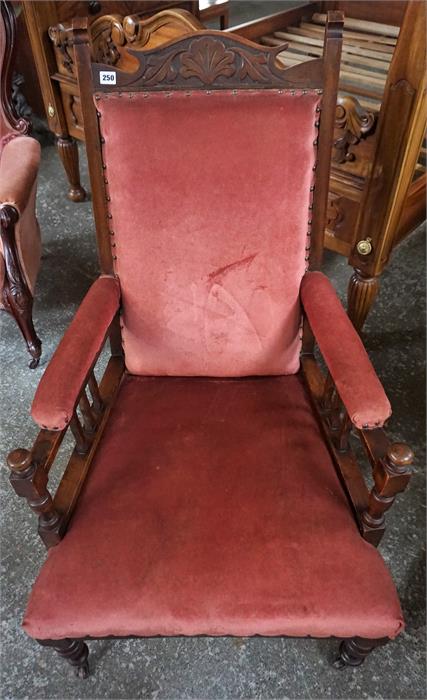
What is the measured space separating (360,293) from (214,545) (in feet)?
3.49

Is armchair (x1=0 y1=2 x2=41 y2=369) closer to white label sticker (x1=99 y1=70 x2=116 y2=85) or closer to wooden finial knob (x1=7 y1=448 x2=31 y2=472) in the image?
white label sticker (x1=99 y1=70 x2=116 y2=85)

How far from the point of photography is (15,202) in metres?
1.68

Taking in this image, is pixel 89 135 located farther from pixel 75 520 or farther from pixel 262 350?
pixel 75 520

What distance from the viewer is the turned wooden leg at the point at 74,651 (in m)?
0.96

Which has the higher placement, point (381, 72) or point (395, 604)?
point (381, 72)

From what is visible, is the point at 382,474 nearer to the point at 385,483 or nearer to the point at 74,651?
the point at 385,483

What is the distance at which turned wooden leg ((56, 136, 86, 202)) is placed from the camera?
101 inches

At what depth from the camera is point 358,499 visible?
3.28 feet

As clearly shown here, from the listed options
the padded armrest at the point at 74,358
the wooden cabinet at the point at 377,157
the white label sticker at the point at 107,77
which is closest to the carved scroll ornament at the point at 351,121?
the wooden cabinet at the point at 377,157

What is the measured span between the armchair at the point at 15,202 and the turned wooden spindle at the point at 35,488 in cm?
103

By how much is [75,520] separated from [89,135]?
2.50 feet

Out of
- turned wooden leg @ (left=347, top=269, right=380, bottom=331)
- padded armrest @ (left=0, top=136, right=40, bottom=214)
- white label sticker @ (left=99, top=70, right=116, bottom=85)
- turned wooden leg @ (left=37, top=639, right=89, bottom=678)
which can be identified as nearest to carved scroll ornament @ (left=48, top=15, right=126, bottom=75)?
padded armrest @ (left=0, top=136, right=40, bottom=214)

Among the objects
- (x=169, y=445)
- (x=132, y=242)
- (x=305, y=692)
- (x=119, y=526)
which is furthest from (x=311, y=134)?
(x=305, y=692)

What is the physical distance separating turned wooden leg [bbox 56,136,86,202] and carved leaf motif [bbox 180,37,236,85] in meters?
1.71
